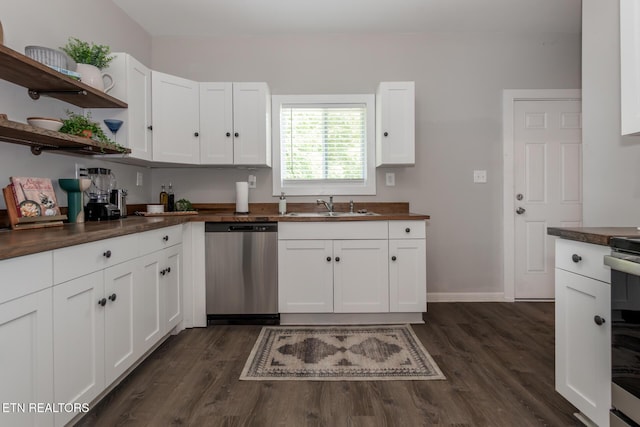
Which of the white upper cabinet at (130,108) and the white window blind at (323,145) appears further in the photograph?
the white window blind at (323,145)

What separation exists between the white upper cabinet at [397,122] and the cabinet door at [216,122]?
52.2 inches

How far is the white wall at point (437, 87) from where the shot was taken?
3330 mm

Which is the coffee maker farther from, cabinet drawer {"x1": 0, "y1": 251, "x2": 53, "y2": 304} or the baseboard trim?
the baseboard trim

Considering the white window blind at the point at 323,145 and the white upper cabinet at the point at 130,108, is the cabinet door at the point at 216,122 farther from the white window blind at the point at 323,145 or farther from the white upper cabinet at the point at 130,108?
the white window blind at the point at 323,145

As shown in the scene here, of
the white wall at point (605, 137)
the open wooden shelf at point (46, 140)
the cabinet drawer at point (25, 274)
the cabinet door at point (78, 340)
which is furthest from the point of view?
the white wall at point (605, 137)

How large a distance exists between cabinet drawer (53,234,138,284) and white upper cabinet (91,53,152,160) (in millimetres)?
948

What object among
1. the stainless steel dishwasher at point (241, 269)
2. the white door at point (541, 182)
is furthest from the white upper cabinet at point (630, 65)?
the stainless steel dishwasher at point (241, 269)

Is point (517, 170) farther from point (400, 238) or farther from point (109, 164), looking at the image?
point (109, 164)

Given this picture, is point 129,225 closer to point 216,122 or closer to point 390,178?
point 216,122

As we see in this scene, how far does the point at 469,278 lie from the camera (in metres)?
3.37

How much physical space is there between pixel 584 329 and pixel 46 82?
2862 mm

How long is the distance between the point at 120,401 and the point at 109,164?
1764 mm

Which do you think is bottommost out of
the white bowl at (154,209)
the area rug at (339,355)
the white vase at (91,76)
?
the area rug at (339,355)

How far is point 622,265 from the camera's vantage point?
45.3 inches
